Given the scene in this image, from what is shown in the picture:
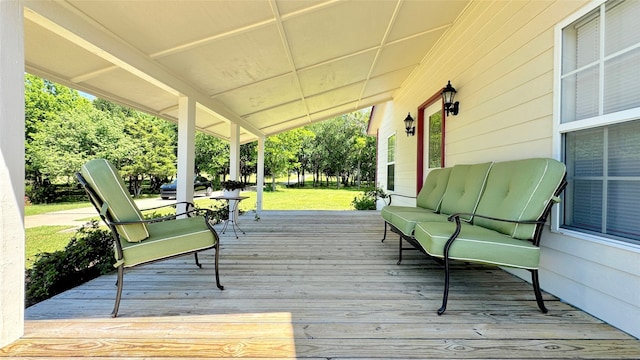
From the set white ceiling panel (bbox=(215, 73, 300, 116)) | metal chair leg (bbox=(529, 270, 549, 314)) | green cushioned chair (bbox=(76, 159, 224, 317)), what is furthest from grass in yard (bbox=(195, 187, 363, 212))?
metal chair leg (bbox=(529, 270, 549, 314))

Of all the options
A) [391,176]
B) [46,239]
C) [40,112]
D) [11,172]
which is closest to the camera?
[11,172]

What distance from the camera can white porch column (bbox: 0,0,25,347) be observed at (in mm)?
1500

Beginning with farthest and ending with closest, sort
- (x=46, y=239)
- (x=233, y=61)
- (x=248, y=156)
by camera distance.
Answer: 1. (x=248, y=156)
2. (x=46, y=239)
3. (x=233, y=61)

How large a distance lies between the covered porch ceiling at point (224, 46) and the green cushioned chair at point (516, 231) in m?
2.31

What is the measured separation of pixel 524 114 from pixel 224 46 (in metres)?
3.20

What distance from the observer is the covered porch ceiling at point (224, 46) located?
2.19 metres

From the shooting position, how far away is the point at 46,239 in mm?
5215

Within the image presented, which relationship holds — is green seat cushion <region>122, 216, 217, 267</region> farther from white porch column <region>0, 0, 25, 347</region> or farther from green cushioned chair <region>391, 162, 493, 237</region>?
green cushioned chair <region>391, 162, 493, 237</region>

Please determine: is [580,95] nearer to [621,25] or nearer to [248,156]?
[621,25]

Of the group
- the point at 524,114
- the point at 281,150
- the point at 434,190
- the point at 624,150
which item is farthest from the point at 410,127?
the point at 281,150

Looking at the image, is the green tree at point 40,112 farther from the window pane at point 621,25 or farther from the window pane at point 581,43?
the window pane at point 621,25

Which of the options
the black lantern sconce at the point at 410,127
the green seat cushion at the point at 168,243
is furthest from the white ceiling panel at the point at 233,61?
the black lantern sconce at the point at 410,127

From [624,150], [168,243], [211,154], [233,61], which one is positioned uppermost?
[211,154]

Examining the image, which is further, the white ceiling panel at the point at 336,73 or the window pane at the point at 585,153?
the white ceiling panel at the point at 336,73
